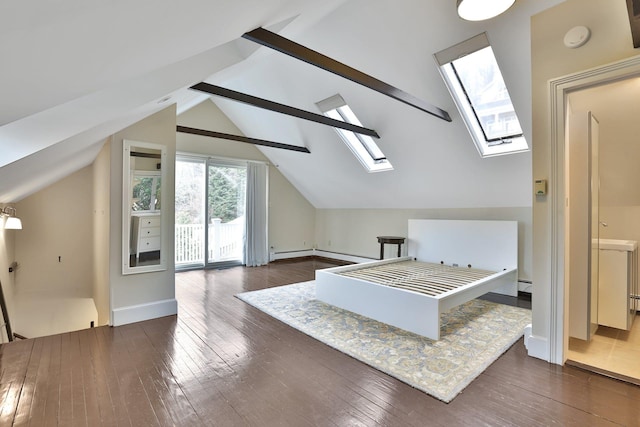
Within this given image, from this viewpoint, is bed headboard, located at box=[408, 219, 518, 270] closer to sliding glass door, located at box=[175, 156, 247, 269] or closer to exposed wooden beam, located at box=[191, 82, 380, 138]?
exposed wooden beam, located at box=[191, 82, 380, 138]

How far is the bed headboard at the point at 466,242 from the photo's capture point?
14.1ft

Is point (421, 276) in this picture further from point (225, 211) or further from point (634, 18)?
point (225, 211)

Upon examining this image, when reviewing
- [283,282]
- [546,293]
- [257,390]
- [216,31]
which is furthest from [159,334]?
[546,293]

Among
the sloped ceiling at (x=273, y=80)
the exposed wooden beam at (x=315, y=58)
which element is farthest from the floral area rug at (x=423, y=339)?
the exposed wooden beam at (x=315, y=58)

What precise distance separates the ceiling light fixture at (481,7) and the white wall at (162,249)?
309 centimetres

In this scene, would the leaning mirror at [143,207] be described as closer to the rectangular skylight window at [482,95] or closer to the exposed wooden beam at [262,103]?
the exposed wooden beam at [262,103]

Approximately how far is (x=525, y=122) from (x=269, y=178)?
16.7 ft

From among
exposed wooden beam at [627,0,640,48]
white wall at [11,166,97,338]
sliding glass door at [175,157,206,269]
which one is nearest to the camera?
exposed wooden beam at [627,0,640,48]

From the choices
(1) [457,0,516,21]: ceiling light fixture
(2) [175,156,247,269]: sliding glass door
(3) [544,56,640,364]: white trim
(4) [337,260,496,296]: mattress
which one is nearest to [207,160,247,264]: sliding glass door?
(2) [175,156,247,269]: sliding glass door

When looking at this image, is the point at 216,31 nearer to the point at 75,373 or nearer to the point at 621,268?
the point at 75,373

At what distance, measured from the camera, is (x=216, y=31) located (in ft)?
4.85

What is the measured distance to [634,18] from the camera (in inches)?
65.7

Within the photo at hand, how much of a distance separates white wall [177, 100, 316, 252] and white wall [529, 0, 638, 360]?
4.36 metres

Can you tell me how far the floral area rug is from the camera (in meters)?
2.15
